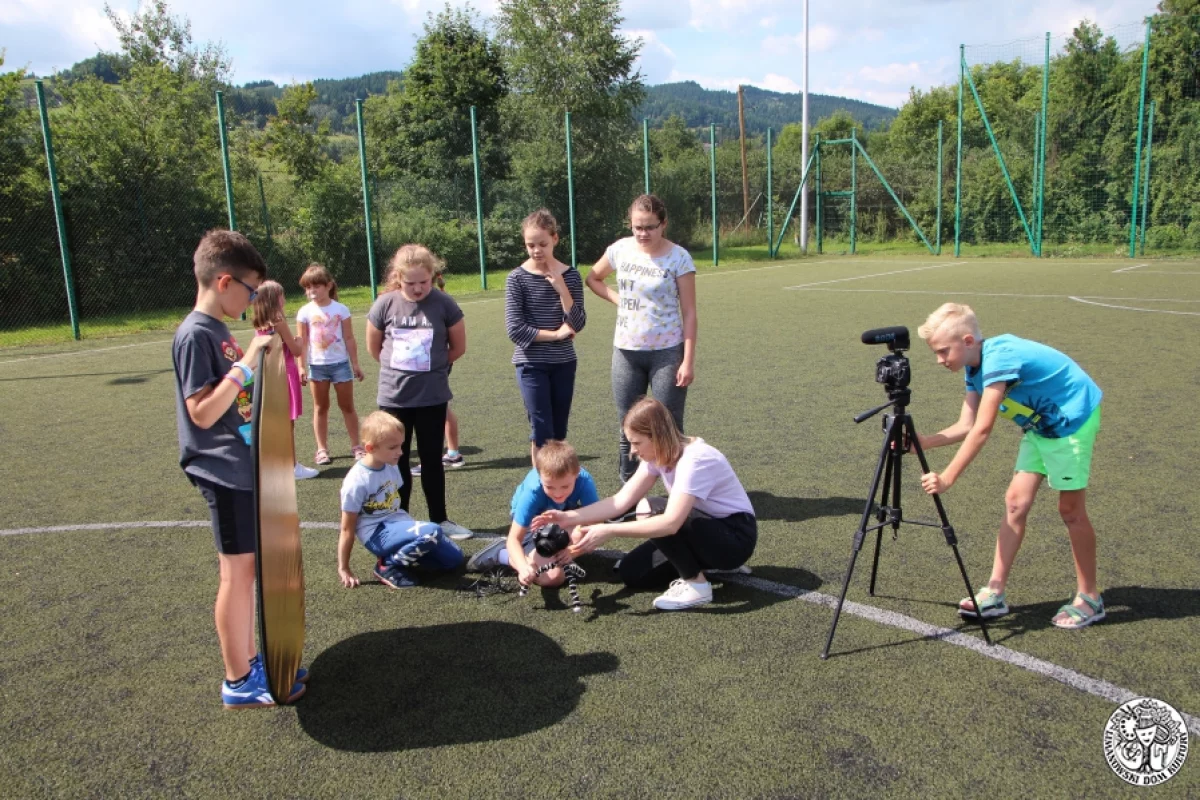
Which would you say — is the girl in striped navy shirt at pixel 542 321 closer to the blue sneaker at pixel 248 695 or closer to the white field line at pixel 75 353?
the blue sneaker at pixel 248 695

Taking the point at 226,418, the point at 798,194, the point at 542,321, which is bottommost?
the point at 226,418

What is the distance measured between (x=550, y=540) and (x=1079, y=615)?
2329mm

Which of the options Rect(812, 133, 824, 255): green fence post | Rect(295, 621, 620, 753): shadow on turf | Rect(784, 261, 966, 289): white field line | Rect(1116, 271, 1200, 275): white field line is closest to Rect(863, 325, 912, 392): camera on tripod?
Rect(295, 621, 620, 753): shadow on turf

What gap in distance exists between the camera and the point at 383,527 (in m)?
4.64

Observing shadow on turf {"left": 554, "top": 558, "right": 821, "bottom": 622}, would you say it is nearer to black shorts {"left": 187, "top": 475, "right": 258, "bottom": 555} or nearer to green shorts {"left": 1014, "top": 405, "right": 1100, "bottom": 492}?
green shorts {"left": 1014, "top": 405, "right": 1100, "bottom": 492}

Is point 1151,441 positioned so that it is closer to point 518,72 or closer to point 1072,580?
point 1072,580

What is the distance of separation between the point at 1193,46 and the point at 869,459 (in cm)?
2890

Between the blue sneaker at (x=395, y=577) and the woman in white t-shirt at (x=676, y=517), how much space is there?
77 cm

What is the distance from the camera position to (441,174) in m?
26.8

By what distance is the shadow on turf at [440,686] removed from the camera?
332cm

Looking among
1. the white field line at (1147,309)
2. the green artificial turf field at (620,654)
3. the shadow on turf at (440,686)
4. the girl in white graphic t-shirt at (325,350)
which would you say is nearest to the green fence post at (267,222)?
the green artificial turf field at (620,654)

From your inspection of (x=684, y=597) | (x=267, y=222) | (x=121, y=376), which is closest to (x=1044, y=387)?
(x=684, y=597)

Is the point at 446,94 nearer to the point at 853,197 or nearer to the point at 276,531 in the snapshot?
the point at 853,197

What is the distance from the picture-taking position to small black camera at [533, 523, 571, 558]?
4.22 metres
